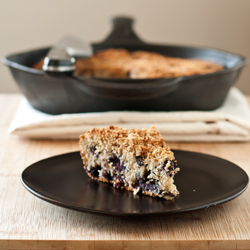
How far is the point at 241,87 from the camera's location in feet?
11.2

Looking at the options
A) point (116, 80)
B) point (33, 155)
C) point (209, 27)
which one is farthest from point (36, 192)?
point (209, 27)

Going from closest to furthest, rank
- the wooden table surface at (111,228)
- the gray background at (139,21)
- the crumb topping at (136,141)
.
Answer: the wooden table surface at (111,228), the crumb topping at (136,141), the gray background at (139,21)

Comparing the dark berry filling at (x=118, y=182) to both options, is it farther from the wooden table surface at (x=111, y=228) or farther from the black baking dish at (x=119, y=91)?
the black baking dish at (x=119, y=91)

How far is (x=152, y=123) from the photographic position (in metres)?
1.54

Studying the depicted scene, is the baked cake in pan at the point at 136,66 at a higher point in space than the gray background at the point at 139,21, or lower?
higher

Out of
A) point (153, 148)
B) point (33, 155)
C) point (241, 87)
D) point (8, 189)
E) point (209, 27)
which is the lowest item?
point (241, 87)

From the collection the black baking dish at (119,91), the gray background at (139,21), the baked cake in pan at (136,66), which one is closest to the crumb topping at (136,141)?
the black baking dish at (119,91)

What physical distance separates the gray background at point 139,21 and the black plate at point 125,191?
7.58 feet

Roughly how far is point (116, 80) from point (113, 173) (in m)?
0.49

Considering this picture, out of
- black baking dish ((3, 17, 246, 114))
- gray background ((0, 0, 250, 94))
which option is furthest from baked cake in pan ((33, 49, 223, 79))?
gray background ((0, 0, 250, 94))

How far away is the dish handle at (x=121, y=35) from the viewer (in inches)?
88.4

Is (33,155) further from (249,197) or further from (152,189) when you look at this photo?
(249,197)

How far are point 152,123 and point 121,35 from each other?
34.9 inches

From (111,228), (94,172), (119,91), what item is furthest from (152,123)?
(111,228)
